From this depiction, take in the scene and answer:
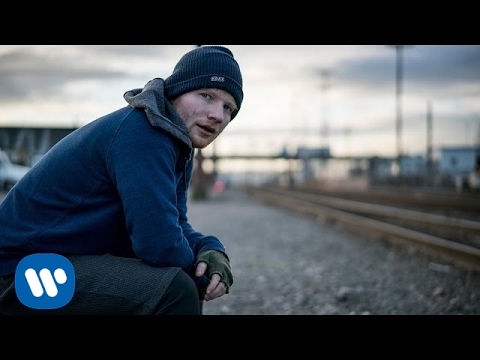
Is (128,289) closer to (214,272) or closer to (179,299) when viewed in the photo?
(179,299)

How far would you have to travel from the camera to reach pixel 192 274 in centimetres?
188

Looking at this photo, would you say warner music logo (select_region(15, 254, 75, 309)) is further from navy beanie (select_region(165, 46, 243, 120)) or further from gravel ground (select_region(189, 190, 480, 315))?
gravel ground (select_region(189, 190, 480, 315))

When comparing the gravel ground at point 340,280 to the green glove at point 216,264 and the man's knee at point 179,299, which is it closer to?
the green glove at point 216,264

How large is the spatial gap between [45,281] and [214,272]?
579 mm

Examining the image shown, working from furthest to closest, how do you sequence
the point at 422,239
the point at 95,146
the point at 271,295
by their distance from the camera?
the point at 422,239
the point at 271,295
the point at 95,146

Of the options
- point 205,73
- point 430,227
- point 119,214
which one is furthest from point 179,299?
point 430,227

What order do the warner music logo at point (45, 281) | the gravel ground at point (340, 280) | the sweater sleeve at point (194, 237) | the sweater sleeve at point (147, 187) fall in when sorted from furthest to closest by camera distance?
the gravel ground at point (340, 280)
the sweater sleeve at point (194, 237)
the warner music logo at point (45, 281)
the sweater sleeve at point (147, 187)

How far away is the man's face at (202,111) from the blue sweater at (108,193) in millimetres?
85

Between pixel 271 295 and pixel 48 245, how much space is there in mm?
3200

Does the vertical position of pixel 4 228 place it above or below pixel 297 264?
above

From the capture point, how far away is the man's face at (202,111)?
1.95 m

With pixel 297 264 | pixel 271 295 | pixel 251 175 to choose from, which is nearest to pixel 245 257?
pixel 297 264

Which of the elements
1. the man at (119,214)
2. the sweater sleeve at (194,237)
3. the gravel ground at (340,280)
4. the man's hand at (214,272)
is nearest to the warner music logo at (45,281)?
the man at (119,214)
